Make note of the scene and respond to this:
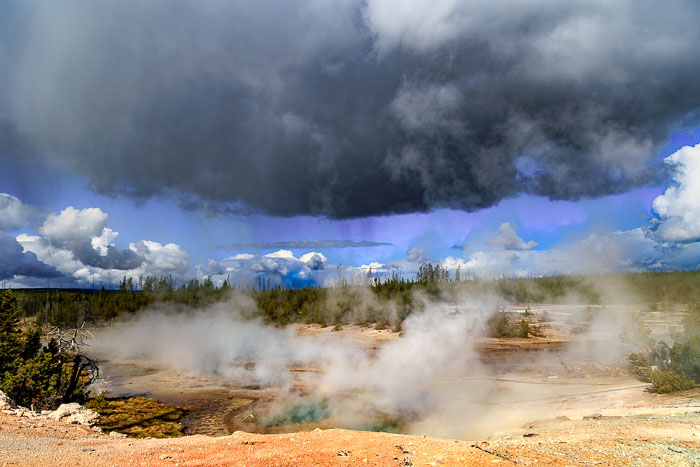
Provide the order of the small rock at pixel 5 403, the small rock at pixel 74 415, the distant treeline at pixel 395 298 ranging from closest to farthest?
the small rock at pixel 5 403 < the small rock at pixel 74 415 < the distant treeline at pixel 395 298

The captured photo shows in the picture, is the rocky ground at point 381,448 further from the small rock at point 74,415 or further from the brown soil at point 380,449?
the small rock at point 74,415

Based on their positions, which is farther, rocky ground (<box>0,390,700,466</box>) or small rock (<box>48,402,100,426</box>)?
small rock (<box>48,402,100,426</box>)

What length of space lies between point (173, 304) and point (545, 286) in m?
83.0

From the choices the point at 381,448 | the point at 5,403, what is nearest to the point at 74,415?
the point at 5,403

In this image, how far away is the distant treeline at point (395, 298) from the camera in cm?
5131

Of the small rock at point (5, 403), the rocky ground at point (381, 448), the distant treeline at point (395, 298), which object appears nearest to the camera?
the rocky ground at point (381, 448)

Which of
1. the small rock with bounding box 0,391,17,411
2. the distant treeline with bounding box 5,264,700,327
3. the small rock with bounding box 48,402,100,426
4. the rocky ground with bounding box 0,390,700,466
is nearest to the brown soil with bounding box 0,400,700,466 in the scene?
the rocky ground with bounding box 0,390,700,466

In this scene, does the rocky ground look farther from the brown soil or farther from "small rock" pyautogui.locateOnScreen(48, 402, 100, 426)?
"small rock" pyautogui.locateOnScreen(48, 402, 100, 426)

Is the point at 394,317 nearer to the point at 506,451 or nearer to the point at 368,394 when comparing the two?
the point at 368,394

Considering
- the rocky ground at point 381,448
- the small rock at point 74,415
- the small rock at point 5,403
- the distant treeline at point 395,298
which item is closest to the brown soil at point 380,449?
the rocky ground at point 381,448

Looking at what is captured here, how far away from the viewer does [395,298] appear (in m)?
62.5

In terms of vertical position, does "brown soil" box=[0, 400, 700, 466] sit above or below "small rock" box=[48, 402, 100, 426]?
above

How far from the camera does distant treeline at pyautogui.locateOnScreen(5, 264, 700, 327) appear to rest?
168 ft

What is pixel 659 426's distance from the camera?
39.0 ft
